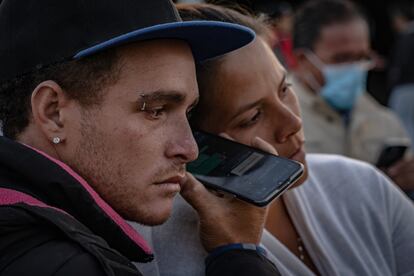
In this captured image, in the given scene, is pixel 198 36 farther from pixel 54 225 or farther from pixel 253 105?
pixel 54 225

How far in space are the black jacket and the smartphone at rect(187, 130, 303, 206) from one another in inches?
17.7

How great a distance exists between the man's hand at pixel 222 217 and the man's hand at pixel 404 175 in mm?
1572

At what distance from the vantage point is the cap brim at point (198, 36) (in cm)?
161

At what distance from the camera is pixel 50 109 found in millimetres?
1670

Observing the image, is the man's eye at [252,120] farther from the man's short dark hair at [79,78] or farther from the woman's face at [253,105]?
the man's short dark hair at [79,78]

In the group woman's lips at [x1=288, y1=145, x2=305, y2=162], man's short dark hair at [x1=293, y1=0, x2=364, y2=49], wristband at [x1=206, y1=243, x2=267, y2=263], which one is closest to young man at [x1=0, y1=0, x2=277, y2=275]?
wristband at [x1=206, y1=243, x2=267, y2=263]

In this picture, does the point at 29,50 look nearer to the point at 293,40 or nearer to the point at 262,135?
the point at 262,135

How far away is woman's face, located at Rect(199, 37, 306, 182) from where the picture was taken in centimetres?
226

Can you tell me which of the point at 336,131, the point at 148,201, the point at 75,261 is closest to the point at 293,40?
the point at 336,131

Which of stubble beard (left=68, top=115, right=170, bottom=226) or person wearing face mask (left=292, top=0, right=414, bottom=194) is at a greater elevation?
stubble beard (left=68, top=115, right=170, bottom=226)

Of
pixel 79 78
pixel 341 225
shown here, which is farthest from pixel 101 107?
pixel 341 225

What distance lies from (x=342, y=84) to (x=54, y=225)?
140 inches

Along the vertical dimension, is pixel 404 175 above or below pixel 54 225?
below

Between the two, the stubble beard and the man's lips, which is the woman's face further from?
the stubble beard
